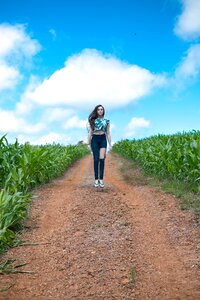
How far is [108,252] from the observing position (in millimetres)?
5832

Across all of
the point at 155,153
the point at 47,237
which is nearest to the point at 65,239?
the point at 47,237

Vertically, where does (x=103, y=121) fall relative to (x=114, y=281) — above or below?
above

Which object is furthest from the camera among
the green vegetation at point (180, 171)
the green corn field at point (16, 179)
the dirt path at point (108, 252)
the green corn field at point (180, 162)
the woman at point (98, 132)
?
the woman at point (98, 132)

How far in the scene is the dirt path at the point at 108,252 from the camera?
4.67 meters

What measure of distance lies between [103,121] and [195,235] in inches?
193

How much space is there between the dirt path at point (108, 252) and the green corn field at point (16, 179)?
328 mm

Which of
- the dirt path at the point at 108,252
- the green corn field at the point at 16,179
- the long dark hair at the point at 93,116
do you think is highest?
the long dark hair at the point at 93,116

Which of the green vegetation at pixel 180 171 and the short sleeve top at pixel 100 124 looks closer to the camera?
the green vegetation at pixel 180 171

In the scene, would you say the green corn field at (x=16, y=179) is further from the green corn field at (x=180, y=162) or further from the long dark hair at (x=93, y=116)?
the green corn field at (x=180, y=162)

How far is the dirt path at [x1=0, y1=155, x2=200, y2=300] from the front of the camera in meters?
4.67

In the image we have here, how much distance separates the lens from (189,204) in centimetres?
888

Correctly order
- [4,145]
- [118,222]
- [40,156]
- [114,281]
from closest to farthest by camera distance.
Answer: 1. [114,281]
2. [118,222]
3. [4,145]
4. [40,156]

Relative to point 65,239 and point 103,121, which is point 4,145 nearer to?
point 103,121

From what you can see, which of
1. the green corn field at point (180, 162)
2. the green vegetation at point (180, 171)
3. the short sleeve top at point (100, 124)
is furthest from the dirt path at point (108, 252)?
the short sleeve top at point (100, 124)
